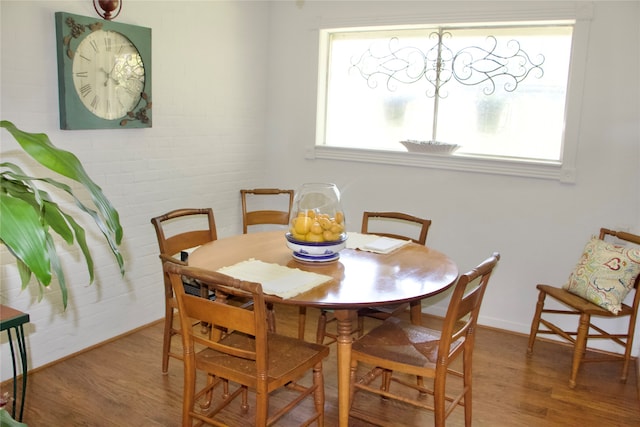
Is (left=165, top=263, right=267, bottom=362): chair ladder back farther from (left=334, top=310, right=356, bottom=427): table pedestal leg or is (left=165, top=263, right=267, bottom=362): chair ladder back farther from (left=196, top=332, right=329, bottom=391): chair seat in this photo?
(left=334, top=310, right=356, bottom=427): table pedestal leg

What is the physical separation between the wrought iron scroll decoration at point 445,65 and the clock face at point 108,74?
1.65m


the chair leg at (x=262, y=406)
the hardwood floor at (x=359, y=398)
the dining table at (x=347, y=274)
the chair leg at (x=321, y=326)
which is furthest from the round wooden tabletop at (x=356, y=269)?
the hardwood floor at (x=359, y=398)

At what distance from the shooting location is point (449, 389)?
2922 millimetres

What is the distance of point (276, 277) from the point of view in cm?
230

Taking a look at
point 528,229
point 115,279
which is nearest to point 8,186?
point 115,279

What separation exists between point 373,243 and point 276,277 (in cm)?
75

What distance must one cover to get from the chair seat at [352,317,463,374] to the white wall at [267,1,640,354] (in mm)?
1431

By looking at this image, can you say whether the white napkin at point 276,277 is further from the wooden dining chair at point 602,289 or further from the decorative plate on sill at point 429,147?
the decorative plate on sill at point 429,147

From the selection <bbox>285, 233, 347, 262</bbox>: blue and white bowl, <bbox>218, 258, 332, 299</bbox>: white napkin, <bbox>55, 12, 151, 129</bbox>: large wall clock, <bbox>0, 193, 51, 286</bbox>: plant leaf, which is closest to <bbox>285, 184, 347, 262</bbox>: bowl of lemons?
<bbox>285, 233, 347, 262</bbox>: blue and white bowl

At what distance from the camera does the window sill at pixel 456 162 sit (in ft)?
11.5

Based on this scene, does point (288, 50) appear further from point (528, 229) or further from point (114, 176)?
point (528, 229)

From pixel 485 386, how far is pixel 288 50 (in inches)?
106

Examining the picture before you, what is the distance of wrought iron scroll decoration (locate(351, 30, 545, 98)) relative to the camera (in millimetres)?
3656

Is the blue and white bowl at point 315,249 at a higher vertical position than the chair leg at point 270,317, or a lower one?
higher
